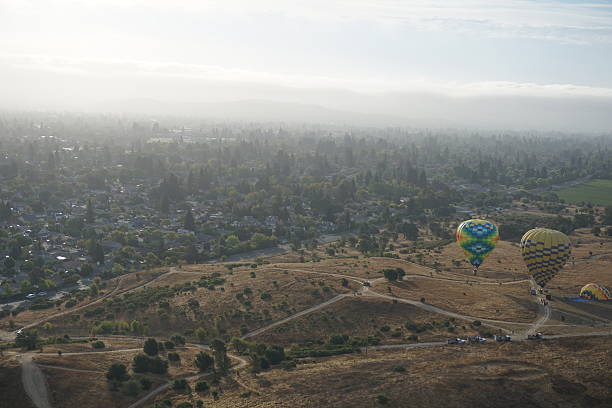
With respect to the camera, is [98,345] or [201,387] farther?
[98,345]

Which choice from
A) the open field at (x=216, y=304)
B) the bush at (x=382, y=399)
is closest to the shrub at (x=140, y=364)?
the open field at (x=216, y=304)

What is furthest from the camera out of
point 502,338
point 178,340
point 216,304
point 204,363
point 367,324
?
point 216,304

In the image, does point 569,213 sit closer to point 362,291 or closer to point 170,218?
point 362,291

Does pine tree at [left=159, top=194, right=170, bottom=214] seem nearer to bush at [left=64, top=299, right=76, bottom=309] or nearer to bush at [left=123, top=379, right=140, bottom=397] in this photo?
bush at [left=64, top=299, right=76, bottom=309]

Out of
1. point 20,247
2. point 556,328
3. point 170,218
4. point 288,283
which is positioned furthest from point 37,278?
point 556,328

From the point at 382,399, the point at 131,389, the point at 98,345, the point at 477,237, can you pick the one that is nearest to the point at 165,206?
the point at 98,345

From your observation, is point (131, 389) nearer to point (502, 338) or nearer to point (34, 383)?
point (34, 383)
